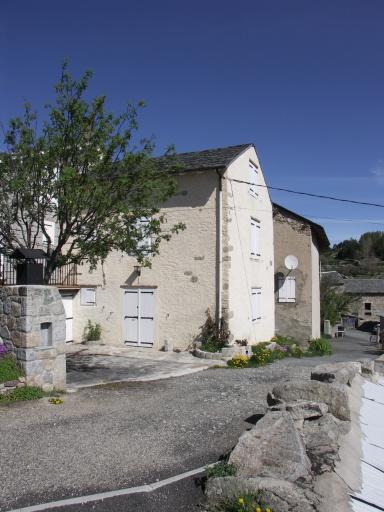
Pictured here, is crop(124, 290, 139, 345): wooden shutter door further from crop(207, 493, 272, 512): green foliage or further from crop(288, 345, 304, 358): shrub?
crop(207, 493, 272, 512): green foliage

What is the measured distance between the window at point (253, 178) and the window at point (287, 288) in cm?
488

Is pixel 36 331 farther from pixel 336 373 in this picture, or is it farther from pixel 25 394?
pixel 336 373

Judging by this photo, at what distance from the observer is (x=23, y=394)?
778 cm

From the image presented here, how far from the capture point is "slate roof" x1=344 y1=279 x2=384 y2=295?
167 ft

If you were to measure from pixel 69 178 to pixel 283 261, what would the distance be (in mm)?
14211

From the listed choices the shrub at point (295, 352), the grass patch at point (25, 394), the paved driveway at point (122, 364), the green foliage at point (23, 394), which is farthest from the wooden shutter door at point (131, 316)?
the green foliage at point (23, 394)

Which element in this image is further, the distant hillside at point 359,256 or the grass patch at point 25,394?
the distant hillside at point 359,256

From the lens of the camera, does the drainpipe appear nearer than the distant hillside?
Yes

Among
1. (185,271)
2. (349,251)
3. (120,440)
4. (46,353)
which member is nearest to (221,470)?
(120,440)

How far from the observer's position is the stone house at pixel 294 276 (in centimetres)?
2008

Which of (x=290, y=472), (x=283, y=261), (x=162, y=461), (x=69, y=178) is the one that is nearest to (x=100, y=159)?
(x=69, y=178)

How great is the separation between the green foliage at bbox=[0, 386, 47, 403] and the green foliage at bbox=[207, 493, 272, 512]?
4.96 metres

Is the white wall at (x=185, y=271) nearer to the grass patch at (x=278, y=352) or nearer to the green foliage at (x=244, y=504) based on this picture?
the grass patch at (x=278, y=352)

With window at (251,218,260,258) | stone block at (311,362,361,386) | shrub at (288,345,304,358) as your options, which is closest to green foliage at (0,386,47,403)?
stone block at (311,362,361,386)
